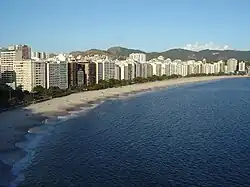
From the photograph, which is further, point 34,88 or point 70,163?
point 34,88

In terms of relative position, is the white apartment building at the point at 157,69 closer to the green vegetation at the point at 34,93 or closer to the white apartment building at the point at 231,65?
the green vegetation at the point at 34,93

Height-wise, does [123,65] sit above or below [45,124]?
above

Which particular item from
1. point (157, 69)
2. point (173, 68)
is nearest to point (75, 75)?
point (157, 69)

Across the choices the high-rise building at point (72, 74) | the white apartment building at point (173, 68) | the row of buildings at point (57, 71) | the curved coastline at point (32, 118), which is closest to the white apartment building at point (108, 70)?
the row of buildings at point (57, 71)

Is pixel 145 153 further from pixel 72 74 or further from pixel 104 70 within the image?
pixel 104 70

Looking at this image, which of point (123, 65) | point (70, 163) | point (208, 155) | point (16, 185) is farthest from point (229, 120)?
point (123, 65)

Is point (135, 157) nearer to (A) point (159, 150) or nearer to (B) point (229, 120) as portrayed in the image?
(A) point (159, 150)

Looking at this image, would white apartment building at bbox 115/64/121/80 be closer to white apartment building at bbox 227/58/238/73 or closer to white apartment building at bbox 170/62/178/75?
white apartment building at bbox 170/62/178/75
